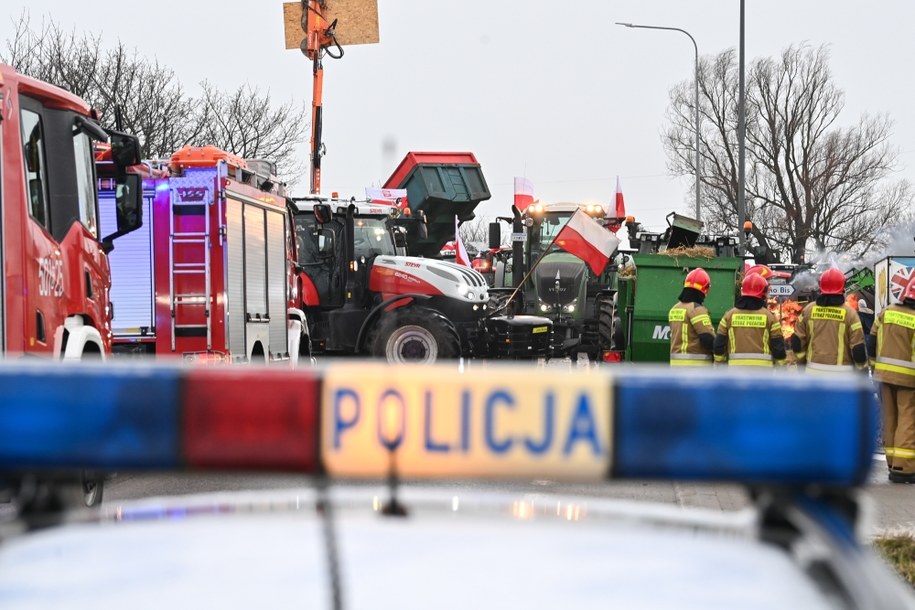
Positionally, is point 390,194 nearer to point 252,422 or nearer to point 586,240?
point 586,240

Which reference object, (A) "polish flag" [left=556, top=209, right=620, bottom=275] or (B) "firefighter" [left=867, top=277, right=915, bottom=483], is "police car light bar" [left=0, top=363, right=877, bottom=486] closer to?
(B) "firefighter" [left=867, top=277, right=915, bottom=483]

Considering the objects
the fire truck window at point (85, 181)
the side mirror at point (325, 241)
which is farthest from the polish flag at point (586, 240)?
the fire truck window at point (85, 181)

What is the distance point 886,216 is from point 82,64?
39088 millimetres

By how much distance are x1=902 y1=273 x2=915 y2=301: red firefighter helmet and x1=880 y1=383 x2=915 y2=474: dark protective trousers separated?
785mm

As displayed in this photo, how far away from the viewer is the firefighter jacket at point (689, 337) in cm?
1253

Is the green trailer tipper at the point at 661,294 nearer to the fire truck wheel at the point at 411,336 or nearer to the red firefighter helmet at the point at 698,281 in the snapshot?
the fire truck wheel at the point at 411,336

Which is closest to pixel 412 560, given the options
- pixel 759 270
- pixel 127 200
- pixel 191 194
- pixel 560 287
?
pixel 127 200

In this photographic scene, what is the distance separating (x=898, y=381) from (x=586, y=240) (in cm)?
968

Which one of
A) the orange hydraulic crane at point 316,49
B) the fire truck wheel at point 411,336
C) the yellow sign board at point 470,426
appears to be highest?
the orange hydraulic crane at point 316,49

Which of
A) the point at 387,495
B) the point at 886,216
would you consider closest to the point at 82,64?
the point at 387,495

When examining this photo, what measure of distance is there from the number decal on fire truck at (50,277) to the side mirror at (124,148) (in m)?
1.17

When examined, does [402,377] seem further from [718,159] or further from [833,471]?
[718,159]

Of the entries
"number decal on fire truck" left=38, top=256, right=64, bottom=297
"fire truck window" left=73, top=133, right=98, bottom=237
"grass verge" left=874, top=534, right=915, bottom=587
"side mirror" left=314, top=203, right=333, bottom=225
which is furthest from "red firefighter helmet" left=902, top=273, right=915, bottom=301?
"side mirror" left=314, top=203, right=333, bottom=225

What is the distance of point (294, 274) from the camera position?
695 inches
